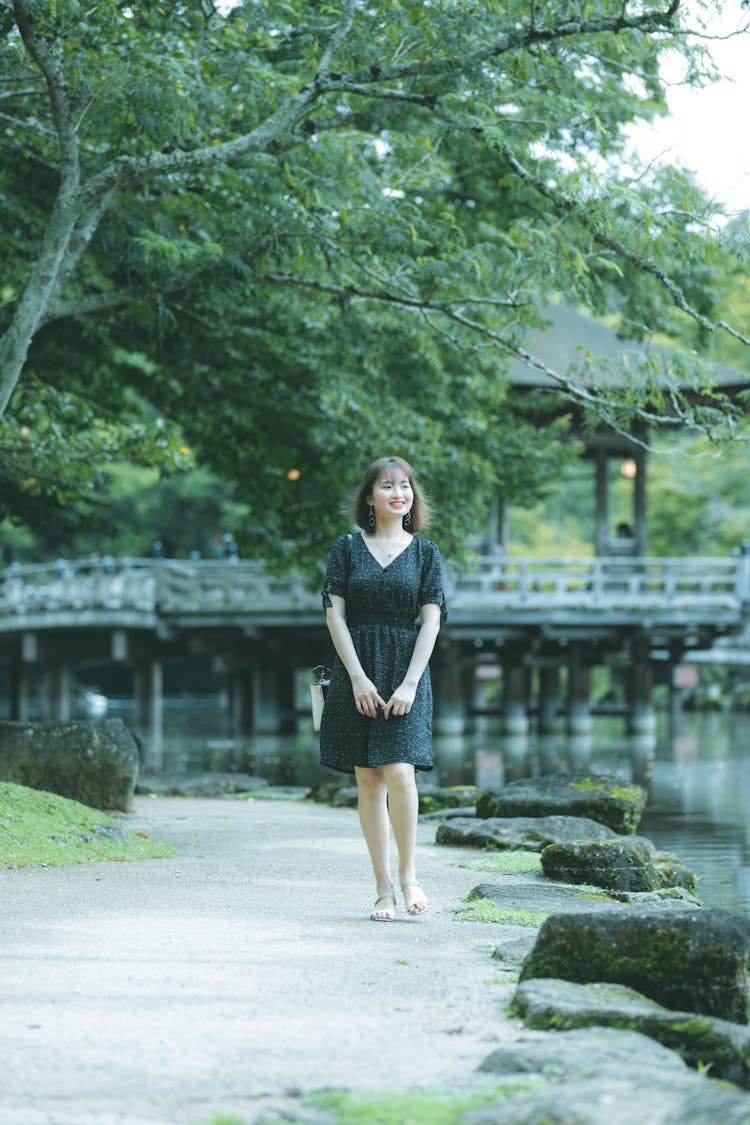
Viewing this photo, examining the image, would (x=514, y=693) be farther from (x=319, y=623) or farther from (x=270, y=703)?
(x=319, y=623)

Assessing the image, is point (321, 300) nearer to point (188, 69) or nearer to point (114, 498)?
point (188, 69)

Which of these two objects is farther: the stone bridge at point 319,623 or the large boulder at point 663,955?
the stone bridge at point 319,623

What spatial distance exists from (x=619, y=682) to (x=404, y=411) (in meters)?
27.7

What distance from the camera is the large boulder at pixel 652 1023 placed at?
4.02 meters

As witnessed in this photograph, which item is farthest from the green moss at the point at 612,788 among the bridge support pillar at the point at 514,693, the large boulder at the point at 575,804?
the bridge support pillar at the point at 514,693

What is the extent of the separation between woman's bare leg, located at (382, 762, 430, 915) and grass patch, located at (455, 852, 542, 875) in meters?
1.94

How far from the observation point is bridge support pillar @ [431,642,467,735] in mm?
28719

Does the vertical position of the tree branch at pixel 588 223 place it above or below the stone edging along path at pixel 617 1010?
above

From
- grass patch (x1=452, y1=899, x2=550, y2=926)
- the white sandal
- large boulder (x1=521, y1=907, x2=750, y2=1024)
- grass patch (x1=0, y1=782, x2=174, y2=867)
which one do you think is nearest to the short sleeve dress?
the white sandal

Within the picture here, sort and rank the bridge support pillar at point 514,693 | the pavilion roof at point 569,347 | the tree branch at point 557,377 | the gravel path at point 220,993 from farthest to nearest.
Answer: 1. the bridge support pillar at point 514,693
2. the pavilion roof at point 569,347
3. the tree branch at point 557,377
4. the gravel path at point 220,993

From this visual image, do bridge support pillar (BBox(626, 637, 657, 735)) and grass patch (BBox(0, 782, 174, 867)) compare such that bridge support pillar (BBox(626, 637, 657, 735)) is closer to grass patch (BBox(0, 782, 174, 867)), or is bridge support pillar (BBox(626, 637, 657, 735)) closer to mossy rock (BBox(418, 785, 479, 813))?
mossy rock (BBox(418, 785, 479, 813))

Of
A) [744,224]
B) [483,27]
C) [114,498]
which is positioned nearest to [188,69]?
[483,27]

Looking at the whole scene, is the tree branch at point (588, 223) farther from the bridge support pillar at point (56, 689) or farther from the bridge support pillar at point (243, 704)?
the bridge support pillar at point (56, 689)

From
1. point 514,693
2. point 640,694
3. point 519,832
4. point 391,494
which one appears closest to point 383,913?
point 391,494
